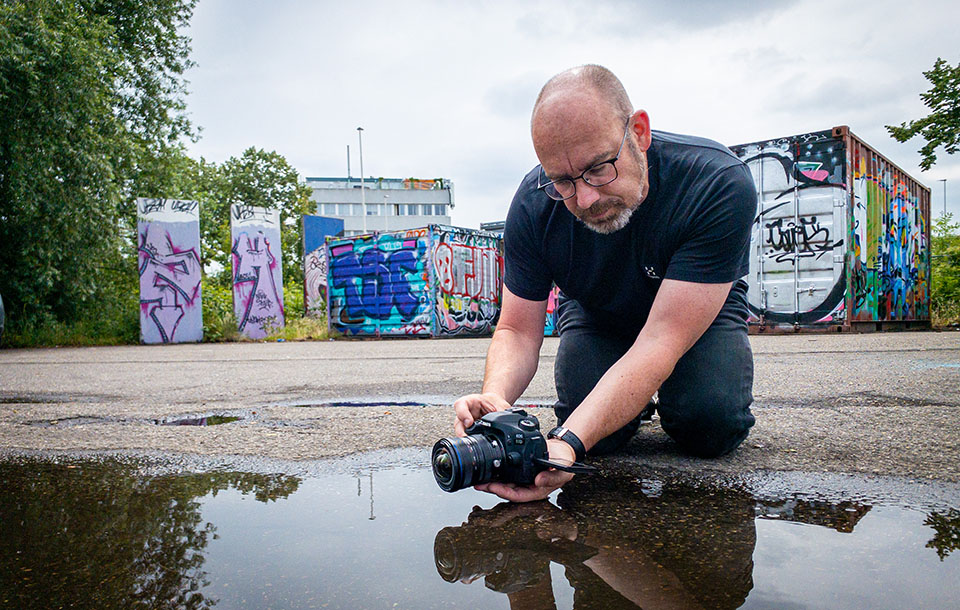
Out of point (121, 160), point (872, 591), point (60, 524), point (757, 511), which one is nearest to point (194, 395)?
point (60, 524)

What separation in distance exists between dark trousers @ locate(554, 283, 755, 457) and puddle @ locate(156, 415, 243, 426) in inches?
66.4

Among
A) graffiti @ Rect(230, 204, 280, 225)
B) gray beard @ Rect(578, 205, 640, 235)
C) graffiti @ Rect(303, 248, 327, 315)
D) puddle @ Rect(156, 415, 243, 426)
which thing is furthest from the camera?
graffiti @ Rect(303, 248, 327, 315)

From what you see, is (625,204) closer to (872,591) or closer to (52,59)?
(872,591)

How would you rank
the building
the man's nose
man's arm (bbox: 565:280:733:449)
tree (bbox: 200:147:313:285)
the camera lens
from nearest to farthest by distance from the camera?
the camera lens < man's arm (bbox: 565:280:733:449) < the man's nose < tree (bbox: 200:147:313:285) < the building

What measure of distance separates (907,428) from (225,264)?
24854 mm

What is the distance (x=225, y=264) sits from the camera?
2478cm

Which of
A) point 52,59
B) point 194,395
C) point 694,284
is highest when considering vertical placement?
point 52,59

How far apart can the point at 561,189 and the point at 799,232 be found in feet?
32.7

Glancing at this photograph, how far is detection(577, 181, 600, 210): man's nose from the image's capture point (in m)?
1.89

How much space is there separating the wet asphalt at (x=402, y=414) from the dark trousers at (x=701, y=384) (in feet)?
0.25

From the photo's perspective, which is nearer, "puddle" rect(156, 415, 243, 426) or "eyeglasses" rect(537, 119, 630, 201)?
"eyeglasses" rect(537, 119, 630, 201)

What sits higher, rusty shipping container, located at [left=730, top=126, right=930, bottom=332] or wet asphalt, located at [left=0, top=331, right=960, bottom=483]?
rusty shipping container, located at [left=730, top=126, right=930, bottom=332]

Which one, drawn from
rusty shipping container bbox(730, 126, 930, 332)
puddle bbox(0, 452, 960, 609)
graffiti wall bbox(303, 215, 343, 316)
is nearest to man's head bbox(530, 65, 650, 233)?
puddle bbox(0, 452, 960, 609)

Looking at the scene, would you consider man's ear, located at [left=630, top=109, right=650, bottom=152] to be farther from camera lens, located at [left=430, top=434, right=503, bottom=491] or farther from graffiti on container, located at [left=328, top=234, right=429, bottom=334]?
graffiti on container, located at [left=328, top=234, right=429, bottom=334]
